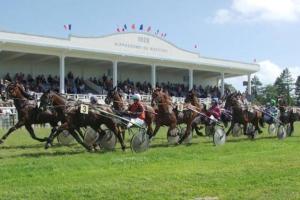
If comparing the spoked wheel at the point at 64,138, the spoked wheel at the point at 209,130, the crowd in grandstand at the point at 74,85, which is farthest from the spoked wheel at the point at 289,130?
the crowd in grandstand at the point at 74,85

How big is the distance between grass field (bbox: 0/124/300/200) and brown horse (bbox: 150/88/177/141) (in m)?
3.04

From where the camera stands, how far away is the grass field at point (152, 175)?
9.07m

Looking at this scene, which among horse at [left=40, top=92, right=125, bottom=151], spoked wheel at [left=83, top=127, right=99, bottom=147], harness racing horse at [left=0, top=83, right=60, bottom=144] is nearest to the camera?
horse at [left=40, top=92, right=125, bottom=151]

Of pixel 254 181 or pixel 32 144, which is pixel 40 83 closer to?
pixel 32 144

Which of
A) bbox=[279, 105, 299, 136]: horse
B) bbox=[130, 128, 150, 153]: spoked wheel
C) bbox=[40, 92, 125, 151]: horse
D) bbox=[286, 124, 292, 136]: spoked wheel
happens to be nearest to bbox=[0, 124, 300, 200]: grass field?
bbox=[130, 128, 150, 153]: spoked wheel

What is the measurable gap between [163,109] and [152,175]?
769 centimetres

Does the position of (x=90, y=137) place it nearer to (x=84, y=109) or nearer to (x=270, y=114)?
(x=84, y=109)

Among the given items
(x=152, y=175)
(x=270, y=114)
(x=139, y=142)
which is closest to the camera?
(x=152, y=175)

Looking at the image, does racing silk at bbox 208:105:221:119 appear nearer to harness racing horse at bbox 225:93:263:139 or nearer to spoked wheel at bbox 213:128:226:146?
harness racing horse at bbox 225:93:263:139

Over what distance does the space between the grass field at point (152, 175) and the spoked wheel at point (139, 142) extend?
1.03 feet

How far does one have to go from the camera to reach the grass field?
9070mm

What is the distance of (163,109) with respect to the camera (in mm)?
18172

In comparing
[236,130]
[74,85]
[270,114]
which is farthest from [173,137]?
[74,85]

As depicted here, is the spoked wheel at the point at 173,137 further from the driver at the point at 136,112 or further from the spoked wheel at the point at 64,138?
the spoked wheel at the point at 64,138
